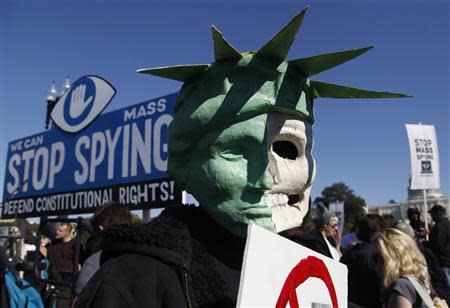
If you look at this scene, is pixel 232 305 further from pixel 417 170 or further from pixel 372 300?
pixel 417 170

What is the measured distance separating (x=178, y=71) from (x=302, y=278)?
2.49ft

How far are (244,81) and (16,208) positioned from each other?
23.7 ft

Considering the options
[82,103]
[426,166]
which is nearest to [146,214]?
[82,103]

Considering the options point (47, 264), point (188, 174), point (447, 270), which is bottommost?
point (447, 270)

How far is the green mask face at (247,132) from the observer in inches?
49.2

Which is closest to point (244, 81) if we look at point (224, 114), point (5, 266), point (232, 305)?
point (224, 114)

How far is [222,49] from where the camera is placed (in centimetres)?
131

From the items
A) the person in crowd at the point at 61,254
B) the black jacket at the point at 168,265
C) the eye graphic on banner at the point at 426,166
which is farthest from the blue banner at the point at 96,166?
the eye graphic on banner at the point at 426,166

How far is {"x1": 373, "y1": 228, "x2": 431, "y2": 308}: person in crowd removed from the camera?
8.35 feet

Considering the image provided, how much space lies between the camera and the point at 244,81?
52.2 inches

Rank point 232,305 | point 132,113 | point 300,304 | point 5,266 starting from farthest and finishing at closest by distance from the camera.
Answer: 1. point 132,113
2. point 5,266
3. point 232,305
4. point 300,304

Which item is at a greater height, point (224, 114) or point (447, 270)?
point (224, 114)

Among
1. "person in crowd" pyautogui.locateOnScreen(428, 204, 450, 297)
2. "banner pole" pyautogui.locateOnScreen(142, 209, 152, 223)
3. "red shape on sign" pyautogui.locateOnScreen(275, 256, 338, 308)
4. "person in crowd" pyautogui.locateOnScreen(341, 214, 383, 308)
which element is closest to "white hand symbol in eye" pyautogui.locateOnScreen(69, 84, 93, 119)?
"banner pole" pyautogui.locateOnScreen(142, 209, 152, 223)

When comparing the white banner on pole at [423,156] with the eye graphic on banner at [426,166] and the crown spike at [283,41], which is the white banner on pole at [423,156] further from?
the crown spike at [283,41]
